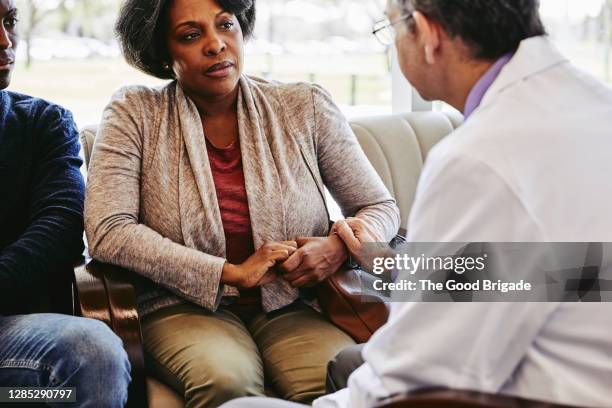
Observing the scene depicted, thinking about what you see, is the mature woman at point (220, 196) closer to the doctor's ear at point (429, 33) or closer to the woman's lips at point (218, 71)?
the woman's lips at point (218, 71)

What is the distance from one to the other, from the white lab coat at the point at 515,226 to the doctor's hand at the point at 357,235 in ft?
3.17

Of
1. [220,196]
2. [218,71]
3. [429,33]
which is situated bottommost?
[220,196]

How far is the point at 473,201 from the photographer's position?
1140 millimetres

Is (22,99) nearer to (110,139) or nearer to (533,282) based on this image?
(110,139)

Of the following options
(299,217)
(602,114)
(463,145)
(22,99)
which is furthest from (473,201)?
(22,99)

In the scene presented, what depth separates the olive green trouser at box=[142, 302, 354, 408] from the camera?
1978mm

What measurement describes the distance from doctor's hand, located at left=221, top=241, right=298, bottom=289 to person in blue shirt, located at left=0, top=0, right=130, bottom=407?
0.34 meters

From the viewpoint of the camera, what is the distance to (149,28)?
229 centimetres

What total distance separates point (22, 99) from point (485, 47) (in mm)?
1526

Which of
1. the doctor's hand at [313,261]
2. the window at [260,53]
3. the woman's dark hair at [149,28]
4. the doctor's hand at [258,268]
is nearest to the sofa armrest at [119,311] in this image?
the doctor's hand at [258,268]

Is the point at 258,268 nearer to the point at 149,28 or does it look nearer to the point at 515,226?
the point at 149,28

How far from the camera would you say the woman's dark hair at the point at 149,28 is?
228 centimetres

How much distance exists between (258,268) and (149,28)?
0.74 meters

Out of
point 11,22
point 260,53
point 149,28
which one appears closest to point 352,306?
point 149,28
